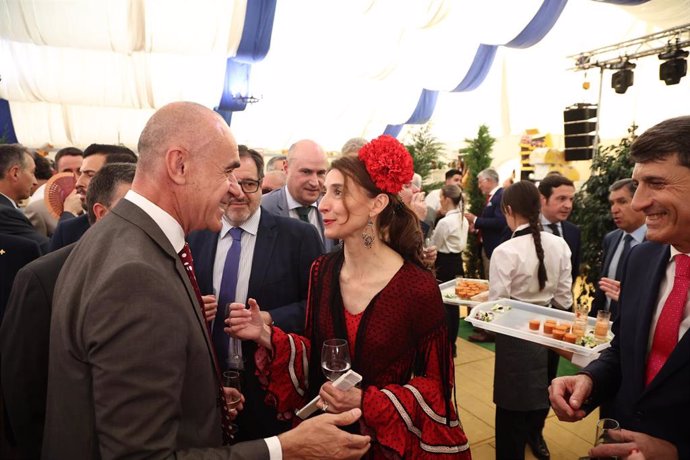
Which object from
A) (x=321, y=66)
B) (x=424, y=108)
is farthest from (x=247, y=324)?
(x=424, y=108)

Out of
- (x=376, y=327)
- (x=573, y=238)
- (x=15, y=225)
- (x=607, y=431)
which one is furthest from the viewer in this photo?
(x=573, y=238)

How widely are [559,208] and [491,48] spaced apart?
A: 26.2ft

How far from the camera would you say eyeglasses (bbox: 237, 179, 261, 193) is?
7.67 ft

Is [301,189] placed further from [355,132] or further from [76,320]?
[355,132]

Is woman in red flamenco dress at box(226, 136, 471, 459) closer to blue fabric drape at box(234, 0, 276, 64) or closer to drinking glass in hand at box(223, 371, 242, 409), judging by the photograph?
drinking glass in hand at box(223, 371, 242, 409)

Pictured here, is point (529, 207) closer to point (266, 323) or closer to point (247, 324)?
point (266, 323)

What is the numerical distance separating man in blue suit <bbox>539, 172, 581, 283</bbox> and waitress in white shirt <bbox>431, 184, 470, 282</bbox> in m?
1.48

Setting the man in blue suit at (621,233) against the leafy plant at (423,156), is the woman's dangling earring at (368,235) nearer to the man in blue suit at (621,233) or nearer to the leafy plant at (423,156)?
the man in blue suit at (621,233)

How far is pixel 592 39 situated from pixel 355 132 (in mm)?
7558

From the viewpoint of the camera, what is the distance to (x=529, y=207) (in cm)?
314

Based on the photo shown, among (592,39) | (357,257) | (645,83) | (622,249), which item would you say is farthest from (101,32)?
(645,83)

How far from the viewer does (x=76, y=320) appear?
104 centimetres

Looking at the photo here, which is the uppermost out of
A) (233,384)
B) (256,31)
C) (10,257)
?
(256,31)

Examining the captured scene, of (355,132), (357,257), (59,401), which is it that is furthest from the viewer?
(355,132)
